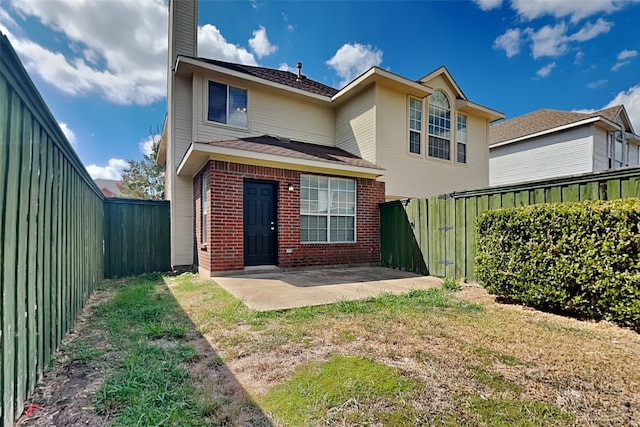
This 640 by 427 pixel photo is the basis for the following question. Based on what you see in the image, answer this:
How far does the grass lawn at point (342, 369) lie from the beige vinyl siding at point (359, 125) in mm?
6772

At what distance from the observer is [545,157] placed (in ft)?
48.9

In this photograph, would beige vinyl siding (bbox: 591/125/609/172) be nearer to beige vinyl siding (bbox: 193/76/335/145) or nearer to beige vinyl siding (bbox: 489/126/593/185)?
beige vinyl siding (bbox: 489/126/593/185)

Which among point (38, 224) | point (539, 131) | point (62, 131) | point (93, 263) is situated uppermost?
point (539, 131)

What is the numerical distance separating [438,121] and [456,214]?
5.87 m

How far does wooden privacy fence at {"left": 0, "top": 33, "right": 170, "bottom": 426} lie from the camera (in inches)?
68.4

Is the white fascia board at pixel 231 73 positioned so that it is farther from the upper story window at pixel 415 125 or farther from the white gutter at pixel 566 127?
the white gutter at pixel 566 127

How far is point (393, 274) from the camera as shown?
24.3 ft

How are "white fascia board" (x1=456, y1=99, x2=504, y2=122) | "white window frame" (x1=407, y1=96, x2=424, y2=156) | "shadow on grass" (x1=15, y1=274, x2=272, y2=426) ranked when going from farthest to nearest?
"white fascia board" (x1=456, y1=99, x2=504, y2=122) < "white window frame" (x1=407, y1=96, x2=424, y2=156) < "shadow on grass" (x1=15, y1=274, x2=272, y2=426)

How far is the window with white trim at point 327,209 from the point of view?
7988 millimetres

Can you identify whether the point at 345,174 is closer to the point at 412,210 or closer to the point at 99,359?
the point at 412,210

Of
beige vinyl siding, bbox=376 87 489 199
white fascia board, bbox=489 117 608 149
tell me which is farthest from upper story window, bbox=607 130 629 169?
beige vinyl siding, bbox=376 87 489 199

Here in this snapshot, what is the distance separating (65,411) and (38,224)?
4.69 feet

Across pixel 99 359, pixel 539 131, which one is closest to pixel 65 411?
pixel 99 359

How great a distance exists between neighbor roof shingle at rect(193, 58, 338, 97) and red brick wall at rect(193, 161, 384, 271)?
3.61 m
